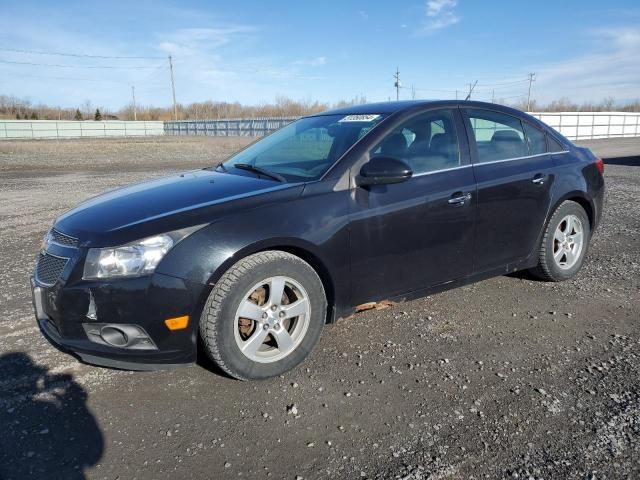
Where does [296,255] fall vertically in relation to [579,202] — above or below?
below

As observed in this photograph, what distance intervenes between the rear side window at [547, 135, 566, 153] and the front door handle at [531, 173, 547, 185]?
1.29 ft

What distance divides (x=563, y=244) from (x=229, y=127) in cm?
5991

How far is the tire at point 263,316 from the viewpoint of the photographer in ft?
9.14

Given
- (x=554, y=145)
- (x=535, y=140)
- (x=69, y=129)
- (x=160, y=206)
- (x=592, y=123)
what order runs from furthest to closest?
(x=69, y=129)
(x=592, y=123)
(x=554, y=145)
(x=535, y=140)
(x=160, y=206)

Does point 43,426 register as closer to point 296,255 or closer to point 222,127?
point 296,255

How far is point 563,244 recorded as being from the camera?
453 centimetres

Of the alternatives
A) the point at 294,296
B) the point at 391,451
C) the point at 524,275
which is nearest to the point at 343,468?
the point at 391,451

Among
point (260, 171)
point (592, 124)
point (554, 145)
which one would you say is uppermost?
point (592, 124)

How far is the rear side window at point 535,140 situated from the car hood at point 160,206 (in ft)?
7.77

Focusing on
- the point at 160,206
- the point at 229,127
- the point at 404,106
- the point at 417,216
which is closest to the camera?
the point at 160,206

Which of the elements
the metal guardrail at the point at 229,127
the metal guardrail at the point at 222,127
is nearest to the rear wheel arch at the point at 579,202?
the metal guardrail at the point at 222,127

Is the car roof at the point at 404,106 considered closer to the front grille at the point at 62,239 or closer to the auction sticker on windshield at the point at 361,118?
the auction sticker on windshield at the point at 361,118

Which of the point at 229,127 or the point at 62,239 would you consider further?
the point at 229,127

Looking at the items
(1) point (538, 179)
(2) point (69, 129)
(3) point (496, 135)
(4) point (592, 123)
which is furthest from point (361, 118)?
(2) point (69, 129)
